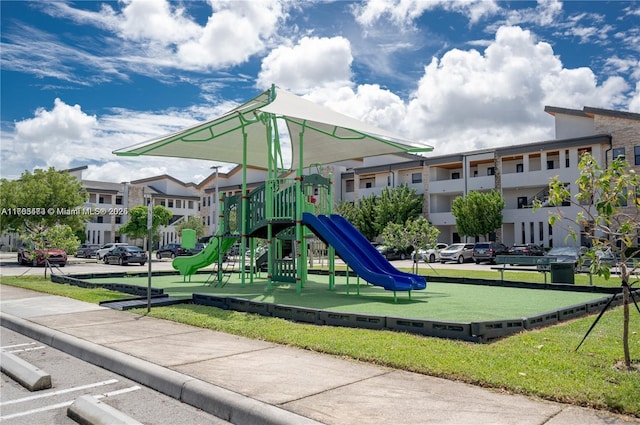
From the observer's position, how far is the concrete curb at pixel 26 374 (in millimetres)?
6266

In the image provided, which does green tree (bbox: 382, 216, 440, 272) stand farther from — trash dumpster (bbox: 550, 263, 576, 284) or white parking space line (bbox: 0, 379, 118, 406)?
white parking space line (bbox: 0, 379, 118, 406)

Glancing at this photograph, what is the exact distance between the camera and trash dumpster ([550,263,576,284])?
56.8 feet

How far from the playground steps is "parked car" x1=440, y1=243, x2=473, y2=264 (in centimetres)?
3042

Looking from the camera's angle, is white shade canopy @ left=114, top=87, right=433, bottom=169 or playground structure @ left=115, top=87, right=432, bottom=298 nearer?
playground structure @ left=115, top=87, right=432, bottom=298

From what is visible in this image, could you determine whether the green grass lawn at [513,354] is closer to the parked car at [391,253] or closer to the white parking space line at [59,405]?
the white parking space line at [59,405]

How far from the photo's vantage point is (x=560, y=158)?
145 feet

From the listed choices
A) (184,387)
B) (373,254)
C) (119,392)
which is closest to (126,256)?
(373,254)

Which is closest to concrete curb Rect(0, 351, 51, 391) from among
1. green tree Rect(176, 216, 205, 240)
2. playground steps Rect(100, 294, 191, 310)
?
playground steps Rect(100, 294, 191, 310)

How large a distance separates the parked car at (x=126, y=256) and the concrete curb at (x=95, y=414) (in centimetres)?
3380

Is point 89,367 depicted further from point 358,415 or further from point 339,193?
point 339,193

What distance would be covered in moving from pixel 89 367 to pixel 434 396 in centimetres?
496

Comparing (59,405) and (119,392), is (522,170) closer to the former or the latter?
(119,392)

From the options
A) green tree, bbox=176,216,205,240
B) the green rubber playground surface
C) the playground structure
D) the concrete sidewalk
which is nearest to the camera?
the concrete sidewalk

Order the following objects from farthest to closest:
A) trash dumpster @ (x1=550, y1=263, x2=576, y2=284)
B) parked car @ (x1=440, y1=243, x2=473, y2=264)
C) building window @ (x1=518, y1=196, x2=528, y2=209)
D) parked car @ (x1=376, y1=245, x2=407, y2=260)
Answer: building window @ (x1=518, y1=196, x2=528, y2=209) < parked car @ (x1=376, y1=245, x2=407, y2=260) < parked car @ (x1=440, y1=243, x2=473, y2=264) < trash dumpster @ (x1=550, y1=263, x2=576, y2=284)
